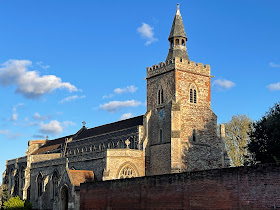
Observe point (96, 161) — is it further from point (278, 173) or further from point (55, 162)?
point (278, 173)

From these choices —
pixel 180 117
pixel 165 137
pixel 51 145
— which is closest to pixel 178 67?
pixel 180 117

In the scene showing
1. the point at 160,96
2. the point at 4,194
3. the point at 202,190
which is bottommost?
the point at 4,194

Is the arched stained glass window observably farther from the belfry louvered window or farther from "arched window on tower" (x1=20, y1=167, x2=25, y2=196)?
"arched window on tower" (x1=20, y1=167, x2=25, y2=196)

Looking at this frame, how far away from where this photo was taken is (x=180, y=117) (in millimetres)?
46062

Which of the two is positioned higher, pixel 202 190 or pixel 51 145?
pixel 51 145

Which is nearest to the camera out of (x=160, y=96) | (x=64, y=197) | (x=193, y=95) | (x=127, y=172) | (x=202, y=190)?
(x=202, y=190)

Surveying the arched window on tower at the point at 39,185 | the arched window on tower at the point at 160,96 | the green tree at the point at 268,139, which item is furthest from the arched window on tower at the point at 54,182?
the green tree at the point at 268,139

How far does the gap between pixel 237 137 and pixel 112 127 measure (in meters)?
17.9

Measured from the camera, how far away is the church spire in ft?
163

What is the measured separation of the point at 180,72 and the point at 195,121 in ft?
19.4

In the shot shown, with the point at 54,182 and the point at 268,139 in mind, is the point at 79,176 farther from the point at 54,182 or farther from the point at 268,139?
the point at 268,139

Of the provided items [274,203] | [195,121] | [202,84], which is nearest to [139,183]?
[274,203]

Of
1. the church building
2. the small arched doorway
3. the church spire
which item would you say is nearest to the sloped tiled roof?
the church building

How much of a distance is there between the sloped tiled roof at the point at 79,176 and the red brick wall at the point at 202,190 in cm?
840
